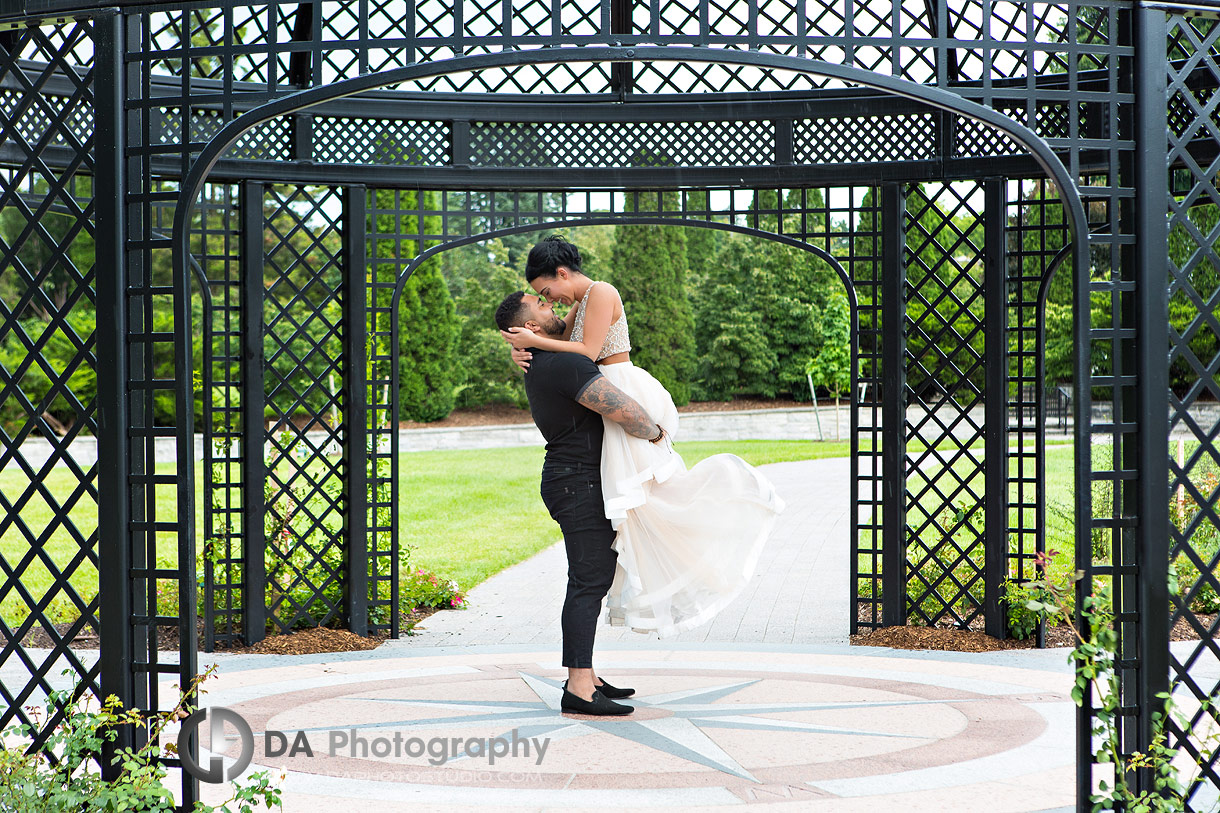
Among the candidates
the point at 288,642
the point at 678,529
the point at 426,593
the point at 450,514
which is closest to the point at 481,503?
the point at 450,514

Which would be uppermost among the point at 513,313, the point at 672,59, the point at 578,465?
the point at 672,59

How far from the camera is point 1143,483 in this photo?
370cm

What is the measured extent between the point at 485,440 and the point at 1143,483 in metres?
24.4

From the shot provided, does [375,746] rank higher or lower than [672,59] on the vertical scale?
lower

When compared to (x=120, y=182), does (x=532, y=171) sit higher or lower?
higher

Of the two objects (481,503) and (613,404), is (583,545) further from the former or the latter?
(481,503)

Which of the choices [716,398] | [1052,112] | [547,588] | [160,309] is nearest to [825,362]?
[716,398]

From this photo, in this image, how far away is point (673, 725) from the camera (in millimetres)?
5176

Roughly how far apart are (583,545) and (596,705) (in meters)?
0.75

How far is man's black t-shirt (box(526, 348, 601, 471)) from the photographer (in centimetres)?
520

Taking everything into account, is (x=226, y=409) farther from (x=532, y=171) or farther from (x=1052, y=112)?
(x=1052, y=112)

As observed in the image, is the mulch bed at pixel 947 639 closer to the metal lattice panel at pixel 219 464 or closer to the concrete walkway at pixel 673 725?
the concrete walkway at pixel 673 725

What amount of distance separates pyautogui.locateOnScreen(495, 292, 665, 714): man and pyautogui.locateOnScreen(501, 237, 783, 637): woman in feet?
0.27

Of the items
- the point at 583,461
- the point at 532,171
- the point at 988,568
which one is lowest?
the point at 988,568
